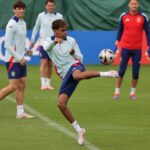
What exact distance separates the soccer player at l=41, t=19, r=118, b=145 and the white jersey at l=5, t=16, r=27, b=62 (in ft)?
5.34

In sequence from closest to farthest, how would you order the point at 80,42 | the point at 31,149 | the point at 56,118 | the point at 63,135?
1. the point at 31,149
2. the point at 63,135
3. the point at 56,118
4. the point at 80,42

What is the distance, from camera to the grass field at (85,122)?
10040 mm

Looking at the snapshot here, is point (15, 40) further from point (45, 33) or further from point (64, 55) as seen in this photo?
point (45, 33)

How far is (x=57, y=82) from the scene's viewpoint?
60.9 feet

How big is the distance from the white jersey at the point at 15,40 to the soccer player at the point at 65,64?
5.34 feet

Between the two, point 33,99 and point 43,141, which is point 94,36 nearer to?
point 33,99

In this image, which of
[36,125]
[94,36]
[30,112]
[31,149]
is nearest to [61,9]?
[94,36]

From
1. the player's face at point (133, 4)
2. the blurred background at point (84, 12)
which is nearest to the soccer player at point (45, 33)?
the player's face at point (133, 4)

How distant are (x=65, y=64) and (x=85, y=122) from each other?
1.83 meters

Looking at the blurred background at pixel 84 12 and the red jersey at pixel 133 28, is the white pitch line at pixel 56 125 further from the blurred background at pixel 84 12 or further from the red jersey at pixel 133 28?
the blurred background at pixel 84 12

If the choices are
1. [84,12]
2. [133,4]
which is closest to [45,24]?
[133,4]

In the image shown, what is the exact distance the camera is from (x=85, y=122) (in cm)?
1195

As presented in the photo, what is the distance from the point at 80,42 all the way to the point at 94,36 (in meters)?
0.63

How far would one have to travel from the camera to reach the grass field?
32.9 feet
